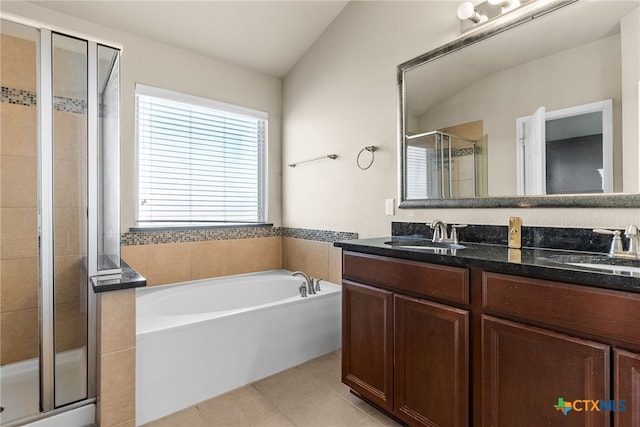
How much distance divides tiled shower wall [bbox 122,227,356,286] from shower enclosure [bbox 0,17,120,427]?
2.98 feet

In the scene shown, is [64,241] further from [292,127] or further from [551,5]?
[551,5]

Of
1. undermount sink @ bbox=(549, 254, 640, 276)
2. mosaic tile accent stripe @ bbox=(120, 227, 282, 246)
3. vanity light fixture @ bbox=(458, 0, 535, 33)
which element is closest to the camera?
undermount sink @ bbox=(549, 254, 640, 276)

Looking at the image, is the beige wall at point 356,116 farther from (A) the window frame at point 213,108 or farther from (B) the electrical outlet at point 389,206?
(A) the window frame at point 213,108

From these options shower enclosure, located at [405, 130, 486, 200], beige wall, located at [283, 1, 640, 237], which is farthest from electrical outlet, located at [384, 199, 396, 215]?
shower enclosure, located at [405, 130, 486, 200]

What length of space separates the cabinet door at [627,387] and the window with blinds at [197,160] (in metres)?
2.91

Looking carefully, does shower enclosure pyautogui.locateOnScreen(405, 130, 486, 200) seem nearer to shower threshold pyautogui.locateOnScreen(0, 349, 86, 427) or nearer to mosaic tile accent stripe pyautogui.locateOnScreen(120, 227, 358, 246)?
mosaic tile accent stripe pyautogui.locateOnScreen(120, 227, 358, 246)

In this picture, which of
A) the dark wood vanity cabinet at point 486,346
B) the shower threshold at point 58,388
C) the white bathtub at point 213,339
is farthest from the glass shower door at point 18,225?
the dark wood vanity cabinet at point 486,346

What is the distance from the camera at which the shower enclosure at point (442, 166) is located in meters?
1.92

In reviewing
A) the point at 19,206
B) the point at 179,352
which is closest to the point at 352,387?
the point at 179,352

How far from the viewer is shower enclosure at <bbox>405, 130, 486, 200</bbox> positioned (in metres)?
1.92

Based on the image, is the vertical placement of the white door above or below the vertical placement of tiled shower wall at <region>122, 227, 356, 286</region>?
above

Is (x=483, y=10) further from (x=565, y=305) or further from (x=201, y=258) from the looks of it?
(x=201, y=258)

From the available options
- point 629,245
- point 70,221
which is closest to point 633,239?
point 629,245

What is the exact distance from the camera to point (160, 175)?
9.29 feet
